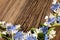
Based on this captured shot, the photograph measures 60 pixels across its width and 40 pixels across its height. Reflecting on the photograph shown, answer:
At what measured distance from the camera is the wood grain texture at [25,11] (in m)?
1.06

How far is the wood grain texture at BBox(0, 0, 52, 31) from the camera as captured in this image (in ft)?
3.48

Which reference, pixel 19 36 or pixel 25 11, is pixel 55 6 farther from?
pixel 19 36

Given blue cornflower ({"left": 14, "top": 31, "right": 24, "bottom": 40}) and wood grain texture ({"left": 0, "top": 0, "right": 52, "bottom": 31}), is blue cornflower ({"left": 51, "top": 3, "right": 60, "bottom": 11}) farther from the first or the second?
blue cornflower ({"left": 14, "top": 31, "right": 24, "bottom": 40})

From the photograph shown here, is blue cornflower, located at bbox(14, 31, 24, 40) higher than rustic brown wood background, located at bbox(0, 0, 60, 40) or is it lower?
lower

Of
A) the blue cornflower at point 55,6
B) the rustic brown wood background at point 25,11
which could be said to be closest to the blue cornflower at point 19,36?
the rustic brown wood background at point 25,11

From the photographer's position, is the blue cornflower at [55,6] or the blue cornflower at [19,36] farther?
the blue cornflower at [55,6]

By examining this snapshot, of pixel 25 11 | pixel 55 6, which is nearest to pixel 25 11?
pixel 25 11

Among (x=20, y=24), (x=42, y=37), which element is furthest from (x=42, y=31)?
(x=20, y=24)

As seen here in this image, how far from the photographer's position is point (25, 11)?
1.12 m

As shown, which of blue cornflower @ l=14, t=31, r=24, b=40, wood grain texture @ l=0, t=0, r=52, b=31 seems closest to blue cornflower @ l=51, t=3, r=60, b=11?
wood grain texture @ l=0, t=0, r=52, b=31

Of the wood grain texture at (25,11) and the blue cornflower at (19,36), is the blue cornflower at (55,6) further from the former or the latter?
the blue cornflower at (19,36)

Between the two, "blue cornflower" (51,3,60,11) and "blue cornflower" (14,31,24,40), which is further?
"blue cornflower" (51,3,60,11)

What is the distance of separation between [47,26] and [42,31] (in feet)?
0.17

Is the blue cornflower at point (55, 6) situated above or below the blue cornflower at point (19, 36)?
above
